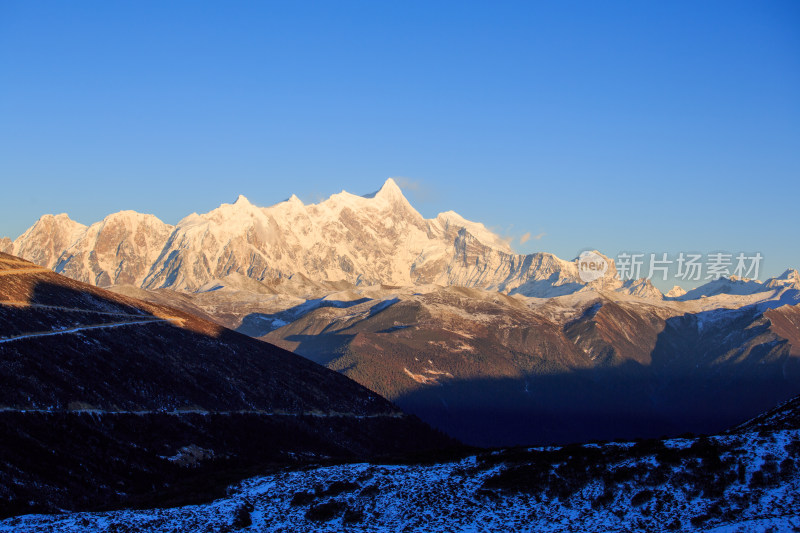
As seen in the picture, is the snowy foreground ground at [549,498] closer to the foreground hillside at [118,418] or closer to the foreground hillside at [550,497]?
the foreground hillside at [550,497]

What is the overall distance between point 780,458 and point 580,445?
67.7ft

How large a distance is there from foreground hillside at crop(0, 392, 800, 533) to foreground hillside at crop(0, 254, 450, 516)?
32.7 feet

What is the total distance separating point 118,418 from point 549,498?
284 ft

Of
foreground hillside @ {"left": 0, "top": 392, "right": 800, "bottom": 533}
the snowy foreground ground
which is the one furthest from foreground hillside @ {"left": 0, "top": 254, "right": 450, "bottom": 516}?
foreground hillside @ {"left": 0, "top": 392, "right": 800, "bottom": 533}

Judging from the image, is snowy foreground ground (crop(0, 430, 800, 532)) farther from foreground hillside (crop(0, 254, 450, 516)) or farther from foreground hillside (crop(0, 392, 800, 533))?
foreground hillside (crop(0, 254, 450, 516))

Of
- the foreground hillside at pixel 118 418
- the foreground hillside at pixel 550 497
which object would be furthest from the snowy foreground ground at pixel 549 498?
the foreground hillside at pixel 118 418

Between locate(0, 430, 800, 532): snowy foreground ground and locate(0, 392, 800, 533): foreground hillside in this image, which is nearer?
locate(0, 392, 800, 533): foreground hillside

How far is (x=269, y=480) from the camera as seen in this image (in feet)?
285

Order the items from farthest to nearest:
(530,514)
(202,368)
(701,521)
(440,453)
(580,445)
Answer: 1. (202,368)
2. (440,453)
3. (580,445)
4. (530,514)
5. (701,521)

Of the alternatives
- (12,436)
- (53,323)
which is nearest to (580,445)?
(12,436)

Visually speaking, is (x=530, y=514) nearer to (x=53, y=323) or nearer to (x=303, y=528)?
(x=303, y=528)

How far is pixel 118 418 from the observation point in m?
137

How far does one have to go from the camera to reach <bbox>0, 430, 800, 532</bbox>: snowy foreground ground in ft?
220

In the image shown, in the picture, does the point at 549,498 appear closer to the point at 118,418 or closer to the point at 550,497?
the point at 550,497
